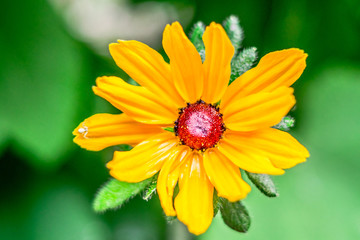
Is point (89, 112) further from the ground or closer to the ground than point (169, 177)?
closer to the ground

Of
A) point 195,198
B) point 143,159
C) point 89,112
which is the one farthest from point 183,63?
point 89,112

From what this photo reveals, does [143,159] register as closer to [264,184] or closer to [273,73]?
[264,184]

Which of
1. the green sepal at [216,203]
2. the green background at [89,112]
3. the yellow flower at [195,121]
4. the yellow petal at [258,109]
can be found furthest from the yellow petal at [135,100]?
the green background at [89,112]

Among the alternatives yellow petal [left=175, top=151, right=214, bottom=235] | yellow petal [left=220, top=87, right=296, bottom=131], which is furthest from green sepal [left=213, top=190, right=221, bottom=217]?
yellow petal [left=220, top=87, right=296, bottom=131]

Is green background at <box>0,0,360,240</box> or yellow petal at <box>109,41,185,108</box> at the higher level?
yellow petal at <box>109,41,185,108</box>

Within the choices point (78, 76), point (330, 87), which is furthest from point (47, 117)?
point (330, 87)

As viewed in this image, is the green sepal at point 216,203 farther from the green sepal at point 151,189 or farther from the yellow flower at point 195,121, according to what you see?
the green sepal at point 151,189

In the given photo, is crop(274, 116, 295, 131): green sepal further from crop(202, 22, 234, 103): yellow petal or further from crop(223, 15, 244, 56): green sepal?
crop(223, 15, 244, 56): green sepal
